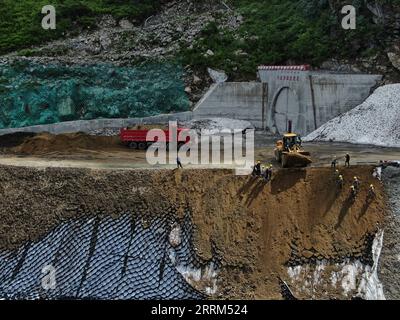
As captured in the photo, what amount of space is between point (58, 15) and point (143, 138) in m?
23.0

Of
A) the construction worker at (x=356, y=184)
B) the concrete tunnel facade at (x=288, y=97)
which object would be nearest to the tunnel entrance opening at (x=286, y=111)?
the concrete tunnel facade at (x=288, y=97)

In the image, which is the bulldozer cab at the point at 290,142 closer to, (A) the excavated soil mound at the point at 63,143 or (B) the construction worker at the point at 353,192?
(B) the construction worker at the point at 353,192

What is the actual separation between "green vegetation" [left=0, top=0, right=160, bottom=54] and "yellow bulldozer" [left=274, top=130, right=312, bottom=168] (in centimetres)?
2842

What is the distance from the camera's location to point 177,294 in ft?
64.0

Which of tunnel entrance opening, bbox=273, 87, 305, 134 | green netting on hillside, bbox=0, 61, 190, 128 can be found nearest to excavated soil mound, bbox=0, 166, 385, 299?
green netting on hillside, bbox=0, 61, 190, 128

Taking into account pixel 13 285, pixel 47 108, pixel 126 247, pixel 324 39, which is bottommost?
pixel 13 285

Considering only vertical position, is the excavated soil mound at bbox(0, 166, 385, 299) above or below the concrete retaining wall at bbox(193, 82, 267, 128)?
below

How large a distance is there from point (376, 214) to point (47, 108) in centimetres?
2238

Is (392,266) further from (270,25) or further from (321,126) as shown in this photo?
(270,25)

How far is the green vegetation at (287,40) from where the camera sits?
119 ft

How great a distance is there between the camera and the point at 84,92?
118 ft

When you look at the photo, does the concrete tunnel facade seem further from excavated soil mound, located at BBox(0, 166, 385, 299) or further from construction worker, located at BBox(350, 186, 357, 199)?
construction worker, located at BBox(350, 186, 357, 199)

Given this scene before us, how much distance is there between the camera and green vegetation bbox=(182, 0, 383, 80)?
3628 cm

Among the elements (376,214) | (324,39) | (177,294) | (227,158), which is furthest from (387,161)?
(324,39)
